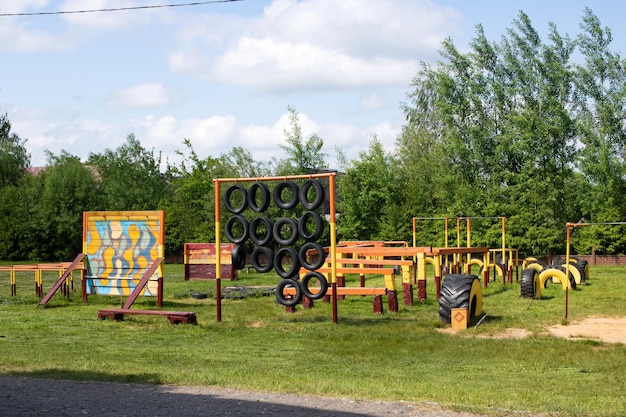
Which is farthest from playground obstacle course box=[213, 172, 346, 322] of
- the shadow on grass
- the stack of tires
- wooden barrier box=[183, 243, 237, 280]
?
wooden barrier box=[183, 243, 237, 280]

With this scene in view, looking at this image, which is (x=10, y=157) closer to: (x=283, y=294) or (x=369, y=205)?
(x=369, y=205)

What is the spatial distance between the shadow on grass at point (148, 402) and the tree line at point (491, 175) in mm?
30823

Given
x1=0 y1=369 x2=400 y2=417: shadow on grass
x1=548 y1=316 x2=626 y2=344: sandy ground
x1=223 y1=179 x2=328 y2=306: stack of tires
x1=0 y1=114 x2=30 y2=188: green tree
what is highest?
x1=0 y1=114 x2=30 y2=188: green tree

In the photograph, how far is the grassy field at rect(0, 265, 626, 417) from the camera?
8492mm

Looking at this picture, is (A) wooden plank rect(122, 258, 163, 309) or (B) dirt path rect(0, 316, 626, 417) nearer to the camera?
(B) dirt path rect(0, 316, 626, 417)

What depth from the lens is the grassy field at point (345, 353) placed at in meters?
8.49

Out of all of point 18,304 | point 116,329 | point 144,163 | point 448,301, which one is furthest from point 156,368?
point 144,163

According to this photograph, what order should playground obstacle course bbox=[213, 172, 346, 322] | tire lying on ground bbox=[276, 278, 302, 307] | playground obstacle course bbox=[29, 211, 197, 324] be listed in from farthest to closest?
playground obstacle course bbox=[29, 211, 197, 324] < tire lying on ground bbox=[276, 278, 302, 307] < playground obstacle course bbox=[213, 172, 346, 322]

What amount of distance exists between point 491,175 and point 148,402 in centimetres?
3556

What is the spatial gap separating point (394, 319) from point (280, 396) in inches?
312

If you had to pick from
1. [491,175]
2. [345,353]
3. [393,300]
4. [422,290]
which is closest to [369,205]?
[491,175]

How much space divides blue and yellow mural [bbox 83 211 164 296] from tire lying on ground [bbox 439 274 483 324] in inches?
276

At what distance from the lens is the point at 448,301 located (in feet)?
48.1

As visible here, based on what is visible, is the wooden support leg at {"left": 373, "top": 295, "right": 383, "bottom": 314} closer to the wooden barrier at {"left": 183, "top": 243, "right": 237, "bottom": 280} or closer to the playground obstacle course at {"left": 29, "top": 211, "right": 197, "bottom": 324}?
the playground obstacle course at {"left": 29, "top": 211, "right": 197, "bottom": 324}
